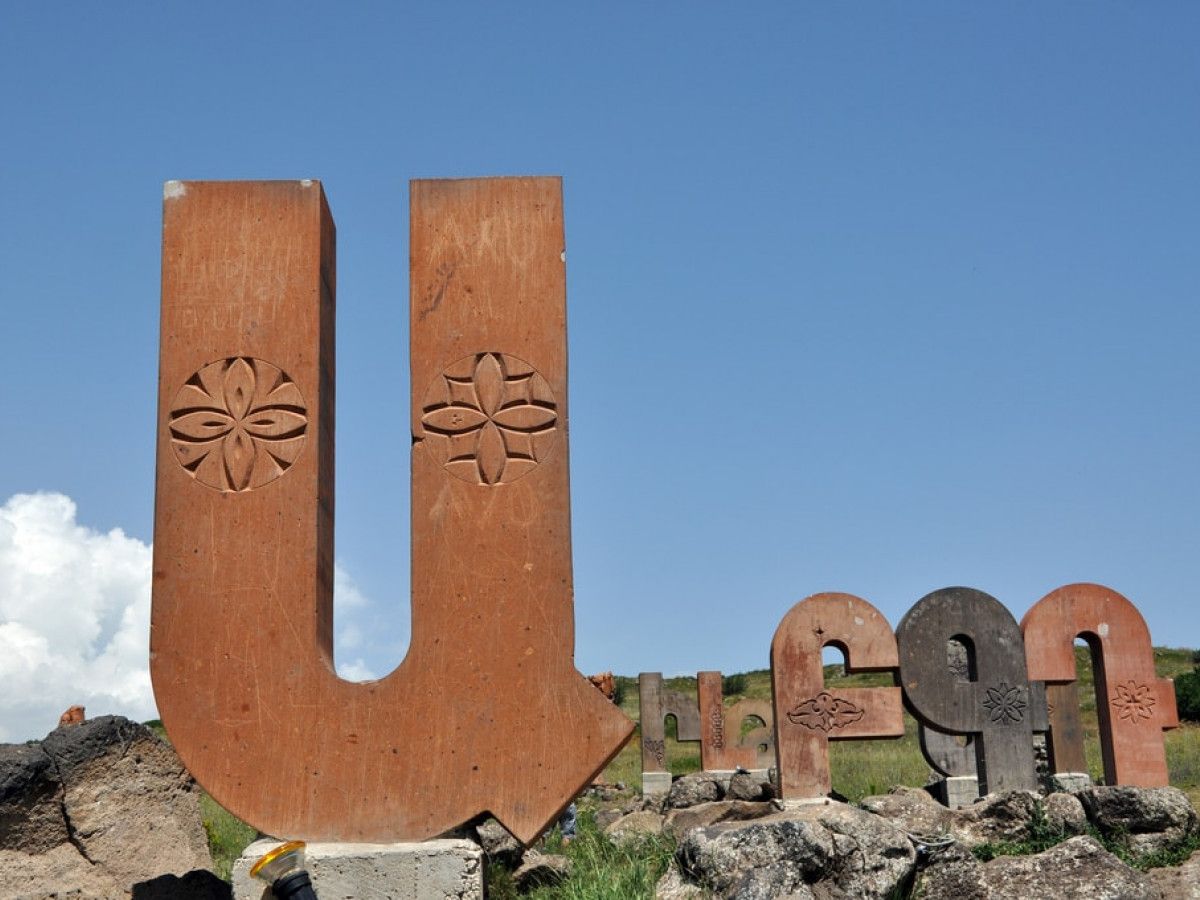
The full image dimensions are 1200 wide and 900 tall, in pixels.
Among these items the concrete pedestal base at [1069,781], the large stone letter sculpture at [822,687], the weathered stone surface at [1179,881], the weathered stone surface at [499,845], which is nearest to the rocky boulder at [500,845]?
the weathered stone surface at [499,845]

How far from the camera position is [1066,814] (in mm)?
7539

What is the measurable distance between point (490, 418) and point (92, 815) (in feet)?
10.4

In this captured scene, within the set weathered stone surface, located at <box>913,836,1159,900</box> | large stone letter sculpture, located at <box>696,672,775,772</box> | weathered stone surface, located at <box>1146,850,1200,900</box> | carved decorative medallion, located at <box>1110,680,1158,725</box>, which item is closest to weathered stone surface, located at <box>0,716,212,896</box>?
weathered stone surface, located at <box>913,836,1159,900</box>

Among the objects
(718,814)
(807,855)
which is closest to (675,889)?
(807,855)

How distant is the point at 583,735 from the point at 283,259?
2.36 metres

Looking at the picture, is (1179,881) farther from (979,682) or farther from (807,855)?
(979,682)

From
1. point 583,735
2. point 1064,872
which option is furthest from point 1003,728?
point 583,735

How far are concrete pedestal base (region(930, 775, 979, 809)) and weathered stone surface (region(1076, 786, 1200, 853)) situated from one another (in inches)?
145

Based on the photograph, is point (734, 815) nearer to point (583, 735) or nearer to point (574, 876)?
point (574, 876)

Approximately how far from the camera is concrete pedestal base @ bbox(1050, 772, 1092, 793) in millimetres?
11062

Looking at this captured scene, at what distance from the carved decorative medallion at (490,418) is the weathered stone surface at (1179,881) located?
3279 mm

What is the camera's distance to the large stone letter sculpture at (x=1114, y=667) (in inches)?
365

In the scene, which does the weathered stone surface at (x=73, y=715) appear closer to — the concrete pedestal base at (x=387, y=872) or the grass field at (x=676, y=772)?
the grass field at (x=676, y=772)

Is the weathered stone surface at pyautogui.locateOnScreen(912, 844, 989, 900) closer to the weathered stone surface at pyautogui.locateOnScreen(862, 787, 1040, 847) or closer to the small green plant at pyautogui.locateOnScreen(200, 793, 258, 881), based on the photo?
the weathered stone surface at pyautogui.locateOnScreen(862, 787, 1040, 847)
